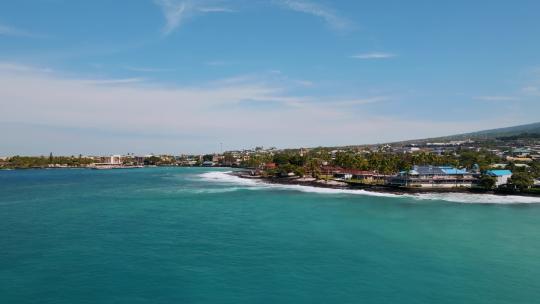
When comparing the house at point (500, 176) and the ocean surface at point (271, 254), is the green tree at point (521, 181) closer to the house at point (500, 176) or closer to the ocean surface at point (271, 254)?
the house at point (500, 176)

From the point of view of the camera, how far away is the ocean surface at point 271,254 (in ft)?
52.3

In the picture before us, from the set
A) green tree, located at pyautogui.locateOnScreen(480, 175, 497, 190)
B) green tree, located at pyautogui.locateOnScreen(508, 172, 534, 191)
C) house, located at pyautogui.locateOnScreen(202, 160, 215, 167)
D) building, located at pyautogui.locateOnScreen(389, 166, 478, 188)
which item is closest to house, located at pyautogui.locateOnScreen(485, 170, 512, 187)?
green tree, located at pyautogui.locateOnScreen(480, 175, 497, 190)

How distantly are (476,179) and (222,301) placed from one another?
157ft

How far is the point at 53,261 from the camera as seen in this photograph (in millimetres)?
19875

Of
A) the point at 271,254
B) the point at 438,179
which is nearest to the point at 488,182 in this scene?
the point at 438,179

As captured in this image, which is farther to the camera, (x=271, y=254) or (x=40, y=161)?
(x=40, y=161)

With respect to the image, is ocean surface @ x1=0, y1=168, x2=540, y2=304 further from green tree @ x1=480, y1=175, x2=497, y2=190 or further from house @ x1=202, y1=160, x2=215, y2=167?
house @ x1=202, y1=160, x2=215, y2=167

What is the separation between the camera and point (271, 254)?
Answer: 20.9 metres

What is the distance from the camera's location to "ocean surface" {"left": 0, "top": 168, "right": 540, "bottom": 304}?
15930 millimetres

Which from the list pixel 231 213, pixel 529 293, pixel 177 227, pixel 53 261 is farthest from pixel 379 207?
pixel 53 261

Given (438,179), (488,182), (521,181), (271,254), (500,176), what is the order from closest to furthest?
1. (271,254)
2. (521,181)
3. (488,182)
4. (500,176)
5. (438,179)

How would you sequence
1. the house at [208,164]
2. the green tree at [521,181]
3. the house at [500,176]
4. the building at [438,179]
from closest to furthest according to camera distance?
the green tree at [521,181] < the house at [500,176] < the building at [438,179] < the house at [208,164]

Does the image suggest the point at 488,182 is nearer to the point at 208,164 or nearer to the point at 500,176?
the point at 500,176

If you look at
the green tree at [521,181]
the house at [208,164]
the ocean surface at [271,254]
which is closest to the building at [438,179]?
the green tree at [521,181]
